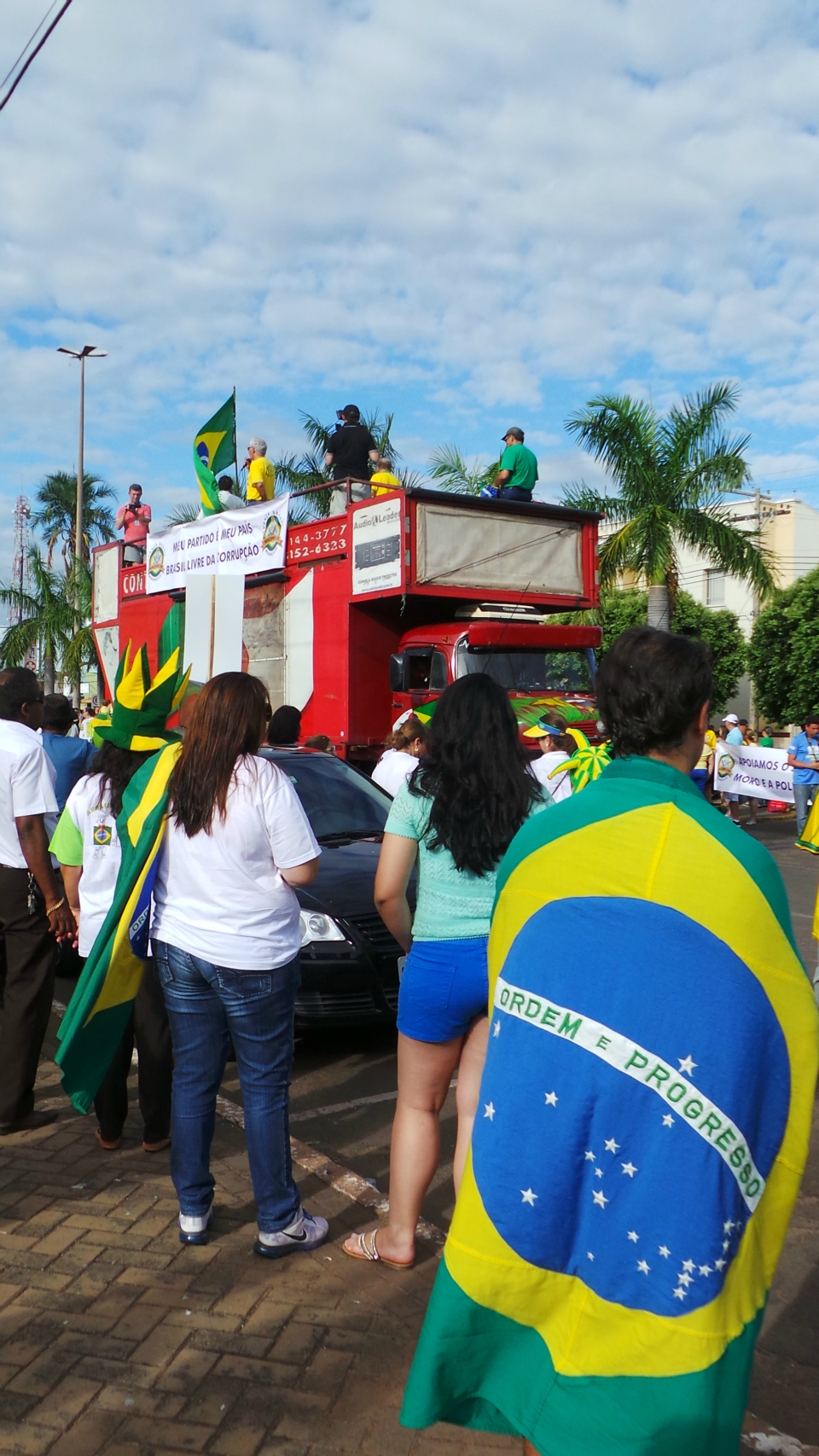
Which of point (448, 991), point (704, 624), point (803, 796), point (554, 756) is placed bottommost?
point (803, 796)

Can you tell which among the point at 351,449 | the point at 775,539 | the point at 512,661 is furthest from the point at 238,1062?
the point at 775,539

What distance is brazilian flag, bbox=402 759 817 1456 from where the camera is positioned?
5.78ft

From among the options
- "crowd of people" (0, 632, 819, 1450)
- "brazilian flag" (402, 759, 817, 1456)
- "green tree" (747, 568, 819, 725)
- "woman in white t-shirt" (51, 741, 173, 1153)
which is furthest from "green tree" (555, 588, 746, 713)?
"brazilian flag" (402, 759, 817, 1456)

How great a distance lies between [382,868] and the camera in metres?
3.47

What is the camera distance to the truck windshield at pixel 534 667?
1160 centimetres

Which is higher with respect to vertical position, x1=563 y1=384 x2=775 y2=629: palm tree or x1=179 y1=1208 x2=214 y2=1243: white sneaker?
x1=563 y1=384 x2=775 y2=629: palm tree

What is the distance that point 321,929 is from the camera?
5727mm

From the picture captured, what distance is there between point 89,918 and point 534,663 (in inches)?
327

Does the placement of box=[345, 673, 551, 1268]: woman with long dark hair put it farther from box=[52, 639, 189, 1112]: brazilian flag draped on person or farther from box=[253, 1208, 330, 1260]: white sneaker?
box=[52, 639, 189, 1112]: brazilian flag draped on person

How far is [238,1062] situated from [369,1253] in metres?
0.73

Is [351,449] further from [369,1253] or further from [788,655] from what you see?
[788,655]

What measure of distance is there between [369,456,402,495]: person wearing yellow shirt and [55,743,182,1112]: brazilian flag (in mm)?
8870

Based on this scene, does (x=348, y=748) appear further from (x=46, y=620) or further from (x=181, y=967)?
(x=46, y=620)

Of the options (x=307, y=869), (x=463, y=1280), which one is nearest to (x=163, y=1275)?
(x=307, y=869)
